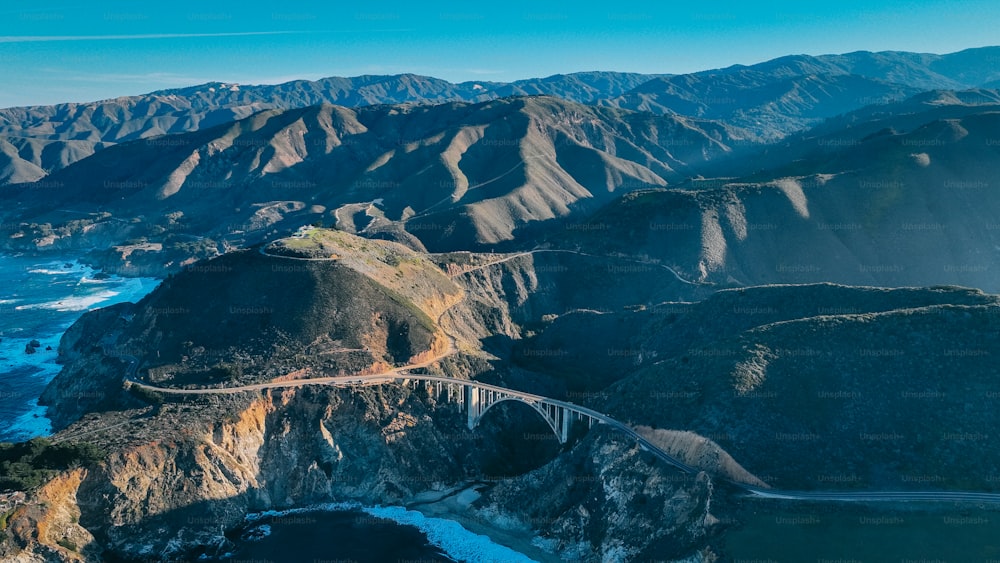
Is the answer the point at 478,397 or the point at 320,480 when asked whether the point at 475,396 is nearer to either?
the point at 478,397

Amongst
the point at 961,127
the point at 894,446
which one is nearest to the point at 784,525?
the point at 894,446

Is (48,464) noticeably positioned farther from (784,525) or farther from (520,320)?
(520,320)

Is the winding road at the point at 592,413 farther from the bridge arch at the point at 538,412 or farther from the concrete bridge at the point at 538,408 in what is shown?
the bridge arch at the point at 538,412

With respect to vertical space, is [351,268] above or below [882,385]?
above

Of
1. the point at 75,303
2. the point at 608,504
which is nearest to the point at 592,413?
the point at 608,504

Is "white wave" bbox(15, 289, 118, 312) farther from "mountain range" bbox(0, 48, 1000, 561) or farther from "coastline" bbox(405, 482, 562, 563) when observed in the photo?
"coastline" bbox(405, 482, 562, 563)

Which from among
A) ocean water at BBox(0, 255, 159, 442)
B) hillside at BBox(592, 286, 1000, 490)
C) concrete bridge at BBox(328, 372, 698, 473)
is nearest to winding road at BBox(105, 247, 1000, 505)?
concrete bridge at BBox(328, 372, 698, 473)
